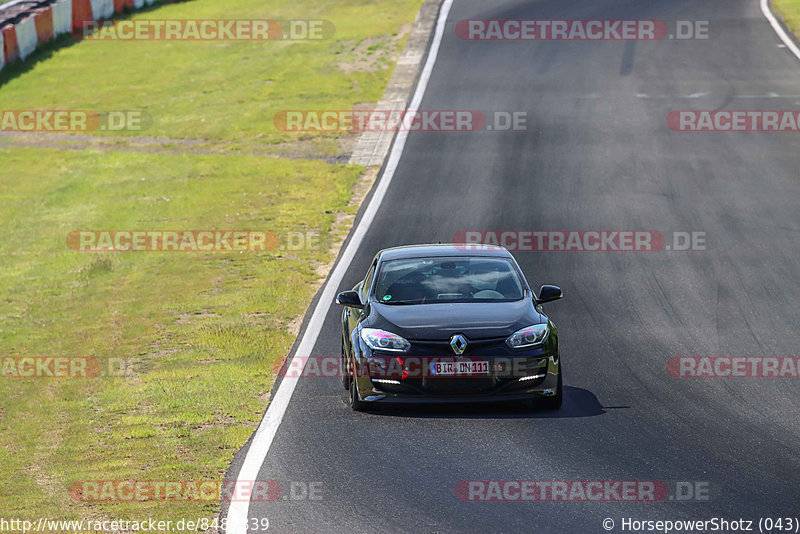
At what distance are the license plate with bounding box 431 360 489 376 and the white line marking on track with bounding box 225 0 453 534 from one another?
1.70m

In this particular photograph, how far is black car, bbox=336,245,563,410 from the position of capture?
32.3ft

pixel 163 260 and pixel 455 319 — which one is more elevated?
pixel 455 319

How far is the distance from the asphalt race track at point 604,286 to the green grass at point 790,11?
81 centimetres

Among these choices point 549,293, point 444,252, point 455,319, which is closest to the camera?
point 455,319

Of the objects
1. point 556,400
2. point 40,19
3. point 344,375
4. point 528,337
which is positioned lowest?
point 40,19

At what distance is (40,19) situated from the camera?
117 feet

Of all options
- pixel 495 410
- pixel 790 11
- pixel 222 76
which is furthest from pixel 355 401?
pixel 790 11

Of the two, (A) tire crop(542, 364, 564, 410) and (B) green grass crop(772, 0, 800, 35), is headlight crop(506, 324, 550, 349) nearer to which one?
(A) tire crop(542, 364, 564, 410)

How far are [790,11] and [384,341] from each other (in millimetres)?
30112

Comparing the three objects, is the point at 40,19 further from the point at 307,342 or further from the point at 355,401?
the point at 355,401

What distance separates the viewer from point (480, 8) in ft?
118

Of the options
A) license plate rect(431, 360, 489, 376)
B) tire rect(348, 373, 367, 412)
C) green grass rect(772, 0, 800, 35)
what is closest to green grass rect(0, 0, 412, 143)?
green grass rect(772, 0, 800, 35)

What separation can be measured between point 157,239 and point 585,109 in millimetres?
11712

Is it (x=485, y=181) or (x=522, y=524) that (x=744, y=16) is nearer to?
(x=485, y=181)
